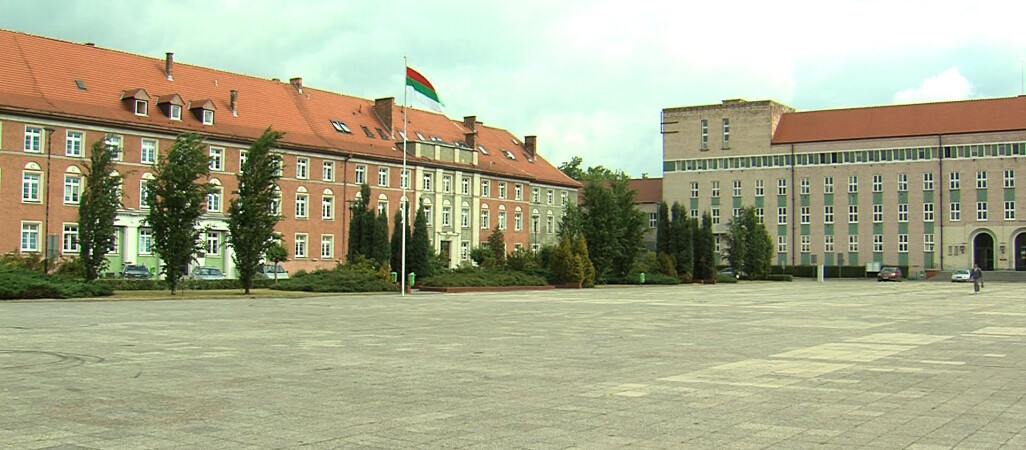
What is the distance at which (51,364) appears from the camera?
45.6 feet

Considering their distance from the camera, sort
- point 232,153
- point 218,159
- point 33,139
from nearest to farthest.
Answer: point 33,139, point 218,159, point 232,153

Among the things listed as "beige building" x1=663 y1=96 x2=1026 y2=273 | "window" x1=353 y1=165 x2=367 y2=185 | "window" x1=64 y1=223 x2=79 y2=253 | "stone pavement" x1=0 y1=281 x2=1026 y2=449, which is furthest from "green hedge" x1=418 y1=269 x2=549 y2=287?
"beige building" x1=663 y1=96 x2=1026 y2=273

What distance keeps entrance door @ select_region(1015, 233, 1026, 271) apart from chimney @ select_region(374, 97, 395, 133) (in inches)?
2340

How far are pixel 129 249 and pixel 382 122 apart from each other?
25787mm

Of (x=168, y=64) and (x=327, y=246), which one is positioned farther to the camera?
(x=327, y=246)

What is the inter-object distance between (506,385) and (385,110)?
6798cm

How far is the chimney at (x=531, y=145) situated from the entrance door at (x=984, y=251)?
42890 millimetres

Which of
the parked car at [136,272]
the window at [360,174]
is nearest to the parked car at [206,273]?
the parked car at [136,272]

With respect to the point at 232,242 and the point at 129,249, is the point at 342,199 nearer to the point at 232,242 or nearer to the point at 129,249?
the point at 129,249

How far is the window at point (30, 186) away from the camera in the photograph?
5316 cm

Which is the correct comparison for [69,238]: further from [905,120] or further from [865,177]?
[905,120]

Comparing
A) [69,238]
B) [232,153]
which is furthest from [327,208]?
[69,238]

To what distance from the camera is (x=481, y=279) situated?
53219mm

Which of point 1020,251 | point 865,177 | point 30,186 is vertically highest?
point 865,177
